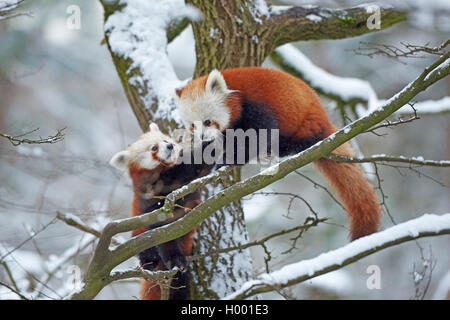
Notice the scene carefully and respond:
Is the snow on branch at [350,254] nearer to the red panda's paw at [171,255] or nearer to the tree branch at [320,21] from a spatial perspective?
the red panda's paw at [171,255]

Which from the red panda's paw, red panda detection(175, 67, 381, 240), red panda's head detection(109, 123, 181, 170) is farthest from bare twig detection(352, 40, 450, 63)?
the red panda's paw

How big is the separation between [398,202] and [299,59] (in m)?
5.20

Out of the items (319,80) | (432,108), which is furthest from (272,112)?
(432,108)

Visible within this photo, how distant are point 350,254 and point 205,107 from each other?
163 cm

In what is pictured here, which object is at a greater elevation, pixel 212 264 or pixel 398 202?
pixel 398 202

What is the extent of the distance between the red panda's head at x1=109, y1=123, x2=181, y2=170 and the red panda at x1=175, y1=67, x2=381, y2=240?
9.6 inches

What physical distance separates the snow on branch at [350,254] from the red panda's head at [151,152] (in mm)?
1471

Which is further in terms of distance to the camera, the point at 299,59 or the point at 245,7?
the point at 299,59

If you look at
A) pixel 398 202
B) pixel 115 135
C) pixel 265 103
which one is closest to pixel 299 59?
pixel 265 103

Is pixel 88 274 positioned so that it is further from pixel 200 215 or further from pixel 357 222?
pixel 357 222

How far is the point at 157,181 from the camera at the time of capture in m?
3.96

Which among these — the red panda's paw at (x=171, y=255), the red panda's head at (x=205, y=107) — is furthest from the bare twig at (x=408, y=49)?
the red panda's paw at (x=171, y=255)

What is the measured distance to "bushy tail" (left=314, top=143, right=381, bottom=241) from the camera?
3654mm
